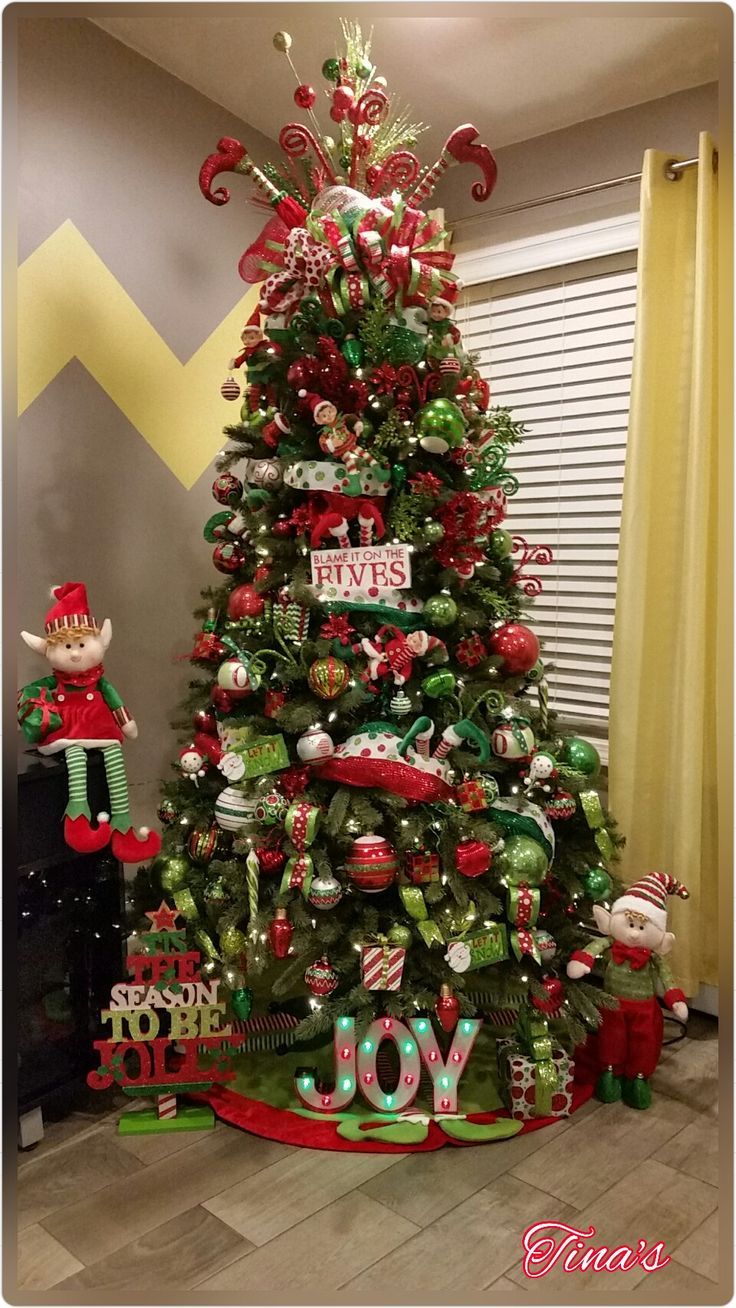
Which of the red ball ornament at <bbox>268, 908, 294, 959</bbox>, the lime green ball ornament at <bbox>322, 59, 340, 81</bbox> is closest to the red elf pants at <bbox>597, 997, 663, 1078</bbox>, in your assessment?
the red ball ornament at <bbox>268, 908, 294, 959</bbox>

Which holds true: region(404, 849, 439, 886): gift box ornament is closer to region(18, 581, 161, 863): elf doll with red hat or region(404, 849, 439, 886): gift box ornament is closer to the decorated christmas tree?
the decorated christmas tree

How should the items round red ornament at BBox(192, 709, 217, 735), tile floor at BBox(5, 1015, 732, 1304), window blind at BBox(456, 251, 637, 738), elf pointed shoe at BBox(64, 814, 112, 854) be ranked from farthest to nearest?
1. window blind at BBox(456, 251, 637, 738)
2. round red ornament at BBox(192, 709, 217, 735)
3. elf pointed shoe at BBox(64, 814, 112, 854)
4. tile floor at BBox(5, 1015, 732, 1304)

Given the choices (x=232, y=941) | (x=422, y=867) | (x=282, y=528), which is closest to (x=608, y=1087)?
(x=422, y=867)

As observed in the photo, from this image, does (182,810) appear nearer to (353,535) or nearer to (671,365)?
(353,535)

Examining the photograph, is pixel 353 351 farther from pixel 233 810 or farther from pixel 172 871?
pixel 172 871

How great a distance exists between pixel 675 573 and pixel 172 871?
1.55m

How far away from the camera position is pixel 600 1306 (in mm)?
1427

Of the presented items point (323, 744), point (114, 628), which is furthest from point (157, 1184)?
point (114, 628)

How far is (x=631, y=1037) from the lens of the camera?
202 cm

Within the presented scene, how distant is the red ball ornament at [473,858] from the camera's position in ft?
6.10

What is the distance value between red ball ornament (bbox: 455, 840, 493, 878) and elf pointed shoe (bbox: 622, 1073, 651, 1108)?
2.13 feet

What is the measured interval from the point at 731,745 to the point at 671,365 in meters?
1.28

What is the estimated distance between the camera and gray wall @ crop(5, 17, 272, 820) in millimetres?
2207

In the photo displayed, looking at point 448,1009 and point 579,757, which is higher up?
point 579,757
